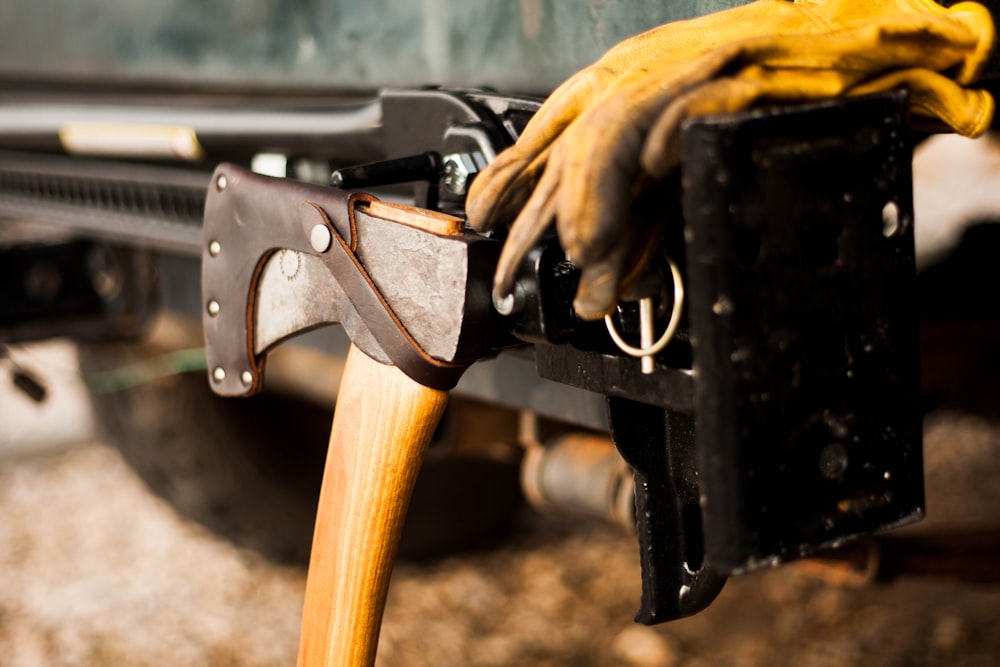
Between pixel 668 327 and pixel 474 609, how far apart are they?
1.46 meters

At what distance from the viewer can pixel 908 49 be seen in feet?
2.09

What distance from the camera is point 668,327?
634 millimetres

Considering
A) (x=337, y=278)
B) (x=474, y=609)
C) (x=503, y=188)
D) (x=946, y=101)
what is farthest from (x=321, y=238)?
(x=474, y=609)

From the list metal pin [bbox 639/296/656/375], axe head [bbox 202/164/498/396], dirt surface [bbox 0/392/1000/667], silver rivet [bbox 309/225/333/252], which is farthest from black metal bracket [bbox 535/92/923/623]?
dirt surface [bbox 0/392/1000/667]

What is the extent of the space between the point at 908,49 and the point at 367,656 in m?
0.54

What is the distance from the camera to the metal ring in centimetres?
63

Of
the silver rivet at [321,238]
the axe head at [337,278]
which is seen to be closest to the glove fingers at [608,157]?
the axe head at [337,278]

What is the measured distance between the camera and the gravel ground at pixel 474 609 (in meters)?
1.75

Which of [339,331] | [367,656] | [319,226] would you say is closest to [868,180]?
[319,226]

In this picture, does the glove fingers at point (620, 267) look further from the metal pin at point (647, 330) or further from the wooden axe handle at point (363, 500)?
the wooden axe handle at point (363, 500)

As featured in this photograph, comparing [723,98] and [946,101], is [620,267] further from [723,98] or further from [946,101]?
[946,101]

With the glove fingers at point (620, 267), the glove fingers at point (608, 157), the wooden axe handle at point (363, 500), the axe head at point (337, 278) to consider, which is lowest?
the wooden axe handle at point (363, 500)

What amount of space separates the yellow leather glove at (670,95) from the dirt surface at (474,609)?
123 cm

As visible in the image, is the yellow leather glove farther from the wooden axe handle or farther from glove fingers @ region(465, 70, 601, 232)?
the wooden axe handle
